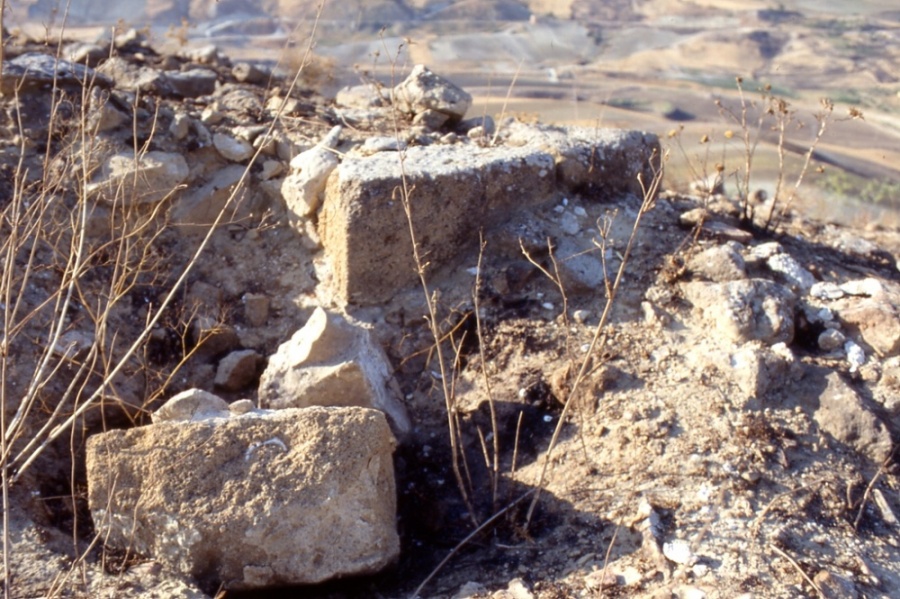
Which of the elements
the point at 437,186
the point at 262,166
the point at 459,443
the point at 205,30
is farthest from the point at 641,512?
the point at 205,30

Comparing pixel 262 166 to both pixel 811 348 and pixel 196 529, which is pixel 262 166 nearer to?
pixel 196 529

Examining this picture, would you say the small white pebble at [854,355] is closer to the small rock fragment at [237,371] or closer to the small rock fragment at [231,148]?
the small rock fragment at [237,371]

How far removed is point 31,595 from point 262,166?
91.5 inches

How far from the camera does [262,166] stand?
4043 millimetres

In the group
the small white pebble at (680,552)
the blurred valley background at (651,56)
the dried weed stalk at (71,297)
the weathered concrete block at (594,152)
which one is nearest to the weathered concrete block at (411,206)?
the weathered concrete block at (594,152)

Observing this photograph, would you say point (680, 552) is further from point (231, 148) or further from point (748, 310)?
point (231, 148)

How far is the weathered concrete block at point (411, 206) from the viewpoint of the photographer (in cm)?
344

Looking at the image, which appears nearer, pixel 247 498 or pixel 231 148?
pixel 247 498

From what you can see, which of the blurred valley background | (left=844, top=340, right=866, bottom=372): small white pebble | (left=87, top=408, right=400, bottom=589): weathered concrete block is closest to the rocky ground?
(left=844, top=340, right=866, bottom=372): small white pebble

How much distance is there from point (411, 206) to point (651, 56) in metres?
18.3

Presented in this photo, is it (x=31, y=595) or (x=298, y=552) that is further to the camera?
(x=298, y=552)

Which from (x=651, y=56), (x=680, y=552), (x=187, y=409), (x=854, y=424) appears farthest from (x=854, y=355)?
(x=651, y=56)

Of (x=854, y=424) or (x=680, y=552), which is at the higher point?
(x=854, y=424)

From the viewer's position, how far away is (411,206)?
3463 mm
